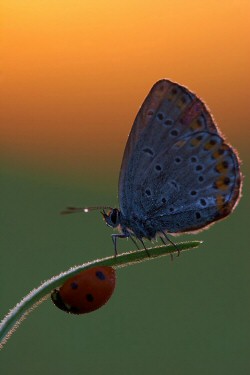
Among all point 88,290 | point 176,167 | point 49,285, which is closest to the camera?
point 49,285

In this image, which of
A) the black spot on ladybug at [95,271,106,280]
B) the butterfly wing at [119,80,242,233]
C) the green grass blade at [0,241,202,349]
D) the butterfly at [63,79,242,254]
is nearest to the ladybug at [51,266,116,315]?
the black spot on ladybug at [95,271,106,280]

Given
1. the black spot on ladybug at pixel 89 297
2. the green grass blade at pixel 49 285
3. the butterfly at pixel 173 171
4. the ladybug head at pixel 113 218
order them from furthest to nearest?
the ladybug head at pixel 113 218 → the butterfly at pixel 173 171 → the black spot on ladybug at pixel 89 297 → the green grass blade at pixel 49 285

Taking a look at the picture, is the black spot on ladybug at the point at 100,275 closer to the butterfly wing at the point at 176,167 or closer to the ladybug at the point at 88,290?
the ladybug at the point at 88,290

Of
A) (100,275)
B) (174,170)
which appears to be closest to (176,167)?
(174,170)

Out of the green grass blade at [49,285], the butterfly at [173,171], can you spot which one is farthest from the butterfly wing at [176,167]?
the green grass blade at [49,285]

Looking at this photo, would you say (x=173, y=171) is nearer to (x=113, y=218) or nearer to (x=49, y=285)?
(x=113, y=218)
